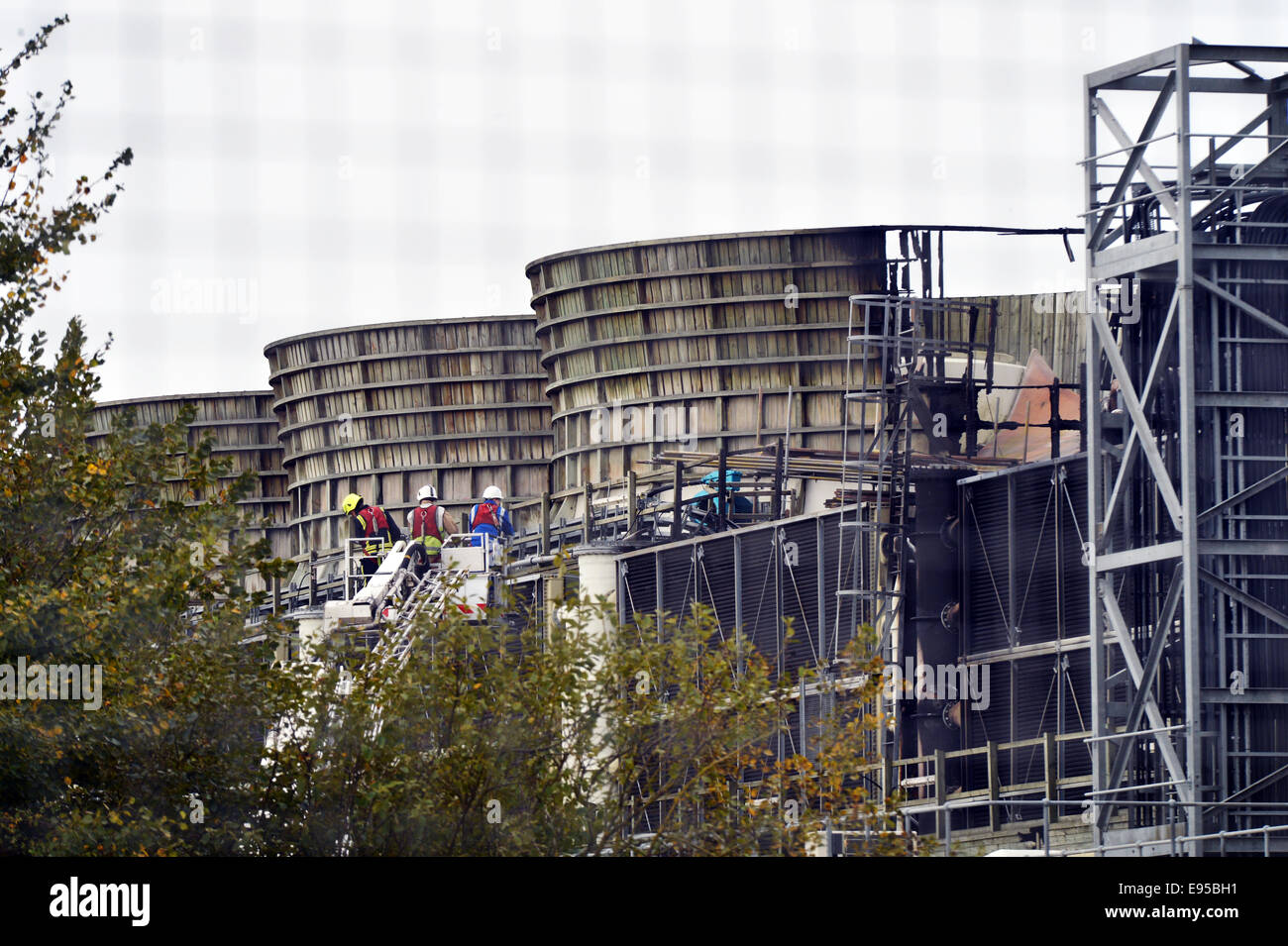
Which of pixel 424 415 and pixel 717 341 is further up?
pixel 424 415

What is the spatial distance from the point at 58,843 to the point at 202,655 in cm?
239

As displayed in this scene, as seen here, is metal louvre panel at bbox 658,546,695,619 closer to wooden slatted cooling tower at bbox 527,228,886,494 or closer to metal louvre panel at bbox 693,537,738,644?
metal louvre panel at bbox 693,537,738,644

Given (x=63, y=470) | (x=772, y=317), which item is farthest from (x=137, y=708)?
(x=772, y=317)

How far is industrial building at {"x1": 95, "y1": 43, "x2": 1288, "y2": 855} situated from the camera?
67.0 feet

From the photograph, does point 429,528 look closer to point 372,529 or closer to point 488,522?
point 488,522

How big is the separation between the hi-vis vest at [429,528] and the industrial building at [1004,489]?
1179 mm

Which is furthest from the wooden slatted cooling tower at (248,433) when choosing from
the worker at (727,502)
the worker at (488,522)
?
the worker at (727,502)

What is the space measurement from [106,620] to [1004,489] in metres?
13.6

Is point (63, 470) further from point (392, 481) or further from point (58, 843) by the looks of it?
point (392, 481)

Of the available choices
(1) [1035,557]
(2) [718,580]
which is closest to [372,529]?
(2) [718,580]

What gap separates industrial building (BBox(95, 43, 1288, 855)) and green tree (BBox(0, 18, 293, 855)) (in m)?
3.57

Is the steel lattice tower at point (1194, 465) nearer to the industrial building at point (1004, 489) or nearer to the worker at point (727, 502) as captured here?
the industrial building at point (1004, 489)

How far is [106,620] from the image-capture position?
16.5 metres

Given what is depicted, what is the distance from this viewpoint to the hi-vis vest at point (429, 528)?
114ft
